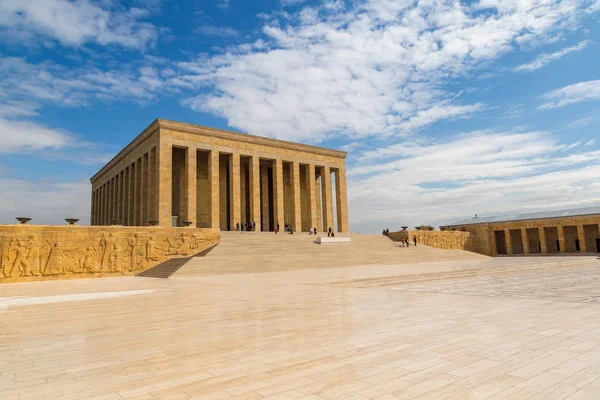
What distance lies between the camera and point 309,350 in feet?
13.7

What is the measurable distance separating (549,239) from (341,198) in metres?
23.1

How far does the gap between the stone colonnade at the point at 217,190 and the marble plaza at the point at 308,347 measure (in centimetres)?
1970

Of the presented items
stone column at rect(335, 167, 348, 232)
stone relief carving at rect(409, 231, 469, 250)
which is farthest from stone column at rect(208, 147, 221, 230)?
stone relief carving at rect(409, 231, 469, 250)

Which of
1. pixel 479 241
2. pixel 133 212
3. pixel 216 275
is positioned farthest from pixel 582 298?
pixel 479 241

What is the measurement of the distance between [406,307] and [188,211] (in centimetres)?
2420

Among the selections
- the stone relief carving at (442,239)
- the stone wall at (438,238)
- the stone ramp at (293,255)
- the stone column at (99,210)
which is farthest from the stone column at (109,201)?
the stone relief carving at (442,239)

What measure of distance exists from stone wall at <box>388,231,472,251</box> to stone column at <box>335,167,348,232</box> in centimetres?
518

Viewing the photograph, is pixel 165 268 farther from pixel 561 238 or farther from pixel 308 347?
pixel 561 238

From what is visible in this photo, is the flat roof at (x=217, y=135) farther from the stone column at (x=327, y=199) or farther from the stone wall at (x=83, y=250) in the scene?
the stone wall at (x=83, y=250)

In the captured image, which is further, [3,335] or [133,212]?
[133,212]

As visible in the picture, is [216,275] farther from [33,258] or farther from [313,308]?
[313,308]

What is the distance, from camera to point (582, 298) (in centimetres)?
791

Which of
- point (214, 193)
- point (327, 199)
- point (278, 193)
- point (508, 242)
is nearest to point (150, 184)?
point (214, 193)

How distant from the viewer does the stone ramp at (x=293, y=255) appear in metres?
18.0
